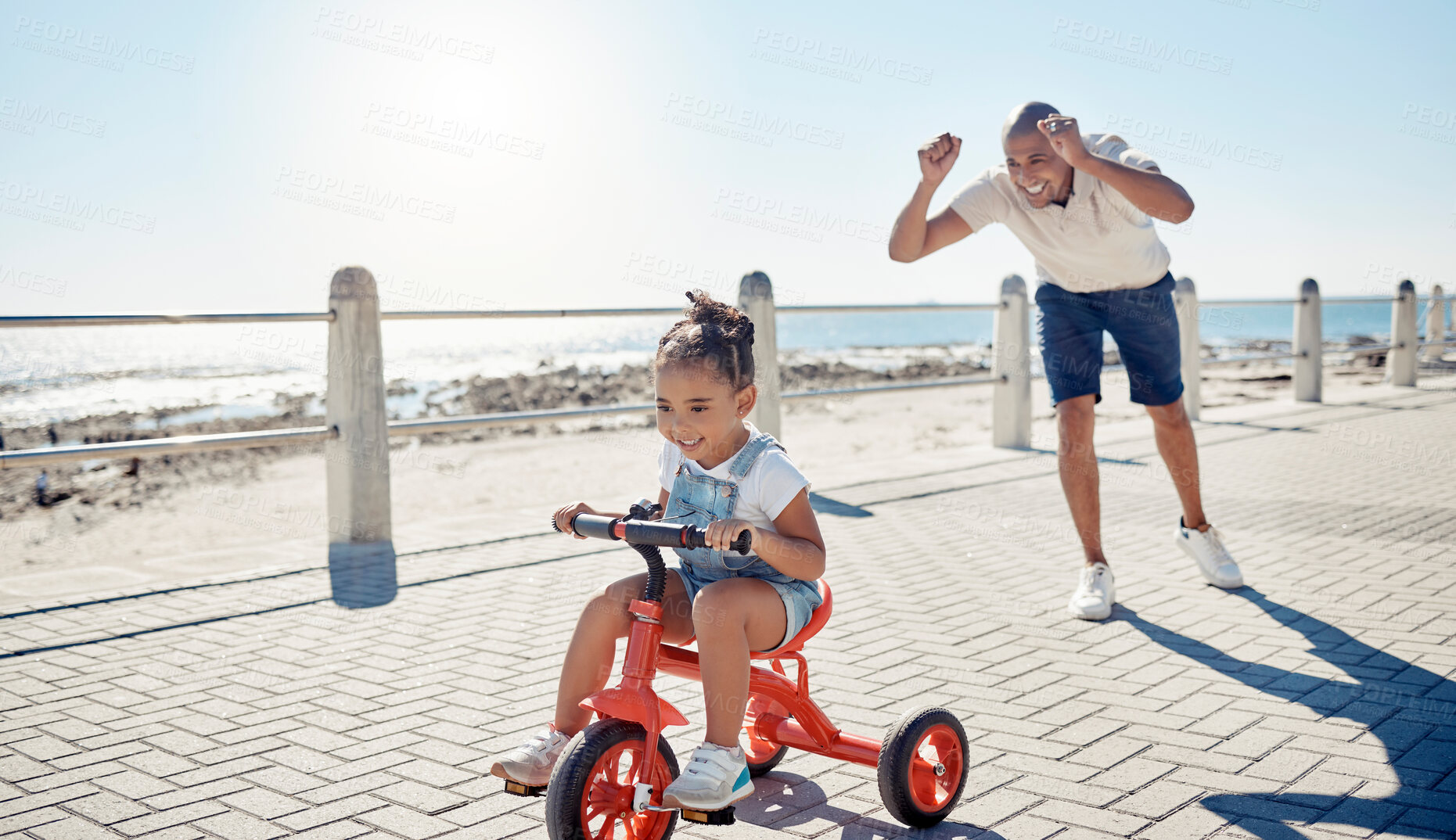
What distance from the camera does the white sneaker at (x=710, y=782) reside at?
2137 millimetres

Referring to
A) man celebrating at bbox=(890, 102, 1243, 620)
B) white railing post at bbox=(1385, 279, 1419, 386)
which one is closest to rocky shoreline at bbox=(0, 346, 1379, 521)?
white railing post at bbox=(1385, 279, 1419, 386)

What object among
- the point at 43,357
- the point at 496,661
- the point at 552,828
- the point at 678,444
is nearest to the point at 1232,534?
Result: the point at 496,661

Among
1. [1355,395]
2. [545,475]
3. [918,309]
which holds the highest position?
[918,309]

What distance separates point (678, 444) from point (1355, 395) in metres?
15.0

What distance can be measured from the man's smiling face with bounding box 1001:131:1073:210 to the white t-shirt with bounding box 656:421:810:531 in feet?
6.89

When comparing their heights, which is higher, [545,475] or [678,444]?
[678,444]

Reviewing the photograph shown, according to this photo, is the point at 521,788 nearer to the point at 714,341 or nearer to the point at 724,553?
the point at 724,553

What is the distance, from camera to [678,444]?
2.46 m

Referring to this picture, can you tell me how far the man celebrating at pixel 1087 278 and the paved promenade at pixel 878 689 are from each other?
1.49 feet

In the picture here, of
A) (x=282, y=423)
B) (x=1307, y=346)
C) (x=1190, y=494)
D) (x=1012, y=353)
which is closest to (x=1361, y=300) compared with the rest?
(x=1307, y=346)

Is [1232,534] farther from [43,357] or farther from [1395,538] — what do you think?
[43,357]

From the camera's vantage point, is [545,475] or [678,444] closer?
[678,444]

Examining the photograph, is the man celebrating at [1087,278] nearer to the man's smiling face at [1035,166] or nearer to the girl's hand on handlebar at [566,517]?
the man's smiling face at [1035,166]

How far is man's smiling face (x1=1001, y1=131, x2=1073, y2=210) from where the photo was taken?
160 inches
